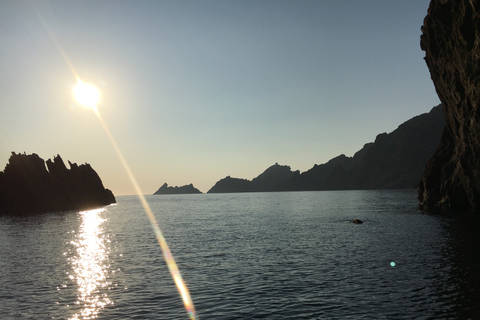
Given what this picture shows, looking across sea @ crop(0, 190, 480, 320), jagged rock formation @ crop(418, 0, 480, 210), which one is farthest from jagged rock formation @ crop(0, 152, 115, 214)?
jagged rock formation @ crop(418, 0, 480, 210)

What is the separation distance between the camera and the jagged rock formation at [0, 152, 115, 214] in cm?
14200

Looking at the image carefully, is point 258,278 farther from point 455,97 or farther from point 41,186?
point 41,186

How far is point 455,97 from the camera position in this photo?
7144cm

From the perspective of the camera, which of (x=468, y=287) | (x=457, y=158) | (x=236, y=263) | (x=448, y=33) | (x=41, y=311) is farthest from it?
(x=457, y=158)

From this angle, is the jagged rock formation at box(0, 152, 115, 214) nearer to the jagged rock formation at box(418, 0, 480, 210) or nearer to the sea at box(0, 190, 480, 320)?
the sea at box(0, 190, 480, 320)

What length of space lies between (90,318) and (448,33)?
257 feet

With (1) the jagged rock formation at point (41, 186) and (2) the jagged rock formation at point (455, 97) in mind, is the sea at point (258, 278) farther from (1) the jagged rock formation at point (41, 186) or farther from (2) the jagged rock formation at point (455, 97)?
(1) the jagged rock formation at point (41, 186)

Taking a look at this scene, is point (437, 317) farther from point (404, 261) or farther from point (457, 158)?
point (457, 158)

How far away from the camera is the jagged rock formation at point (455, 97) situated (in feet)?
196

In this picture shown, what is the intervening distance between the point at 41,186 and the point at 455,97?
158552 millimetres

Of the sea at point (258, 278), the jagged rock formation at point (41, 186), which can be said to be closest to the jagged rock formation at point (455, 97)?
the sea at point (258, 278)

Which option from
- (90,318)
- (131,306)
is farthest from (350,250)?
(90,318)

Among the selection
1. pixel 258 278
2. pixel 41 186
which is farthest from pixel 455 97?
pixel 41 186

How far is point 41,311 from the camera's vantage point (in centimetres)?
2136
